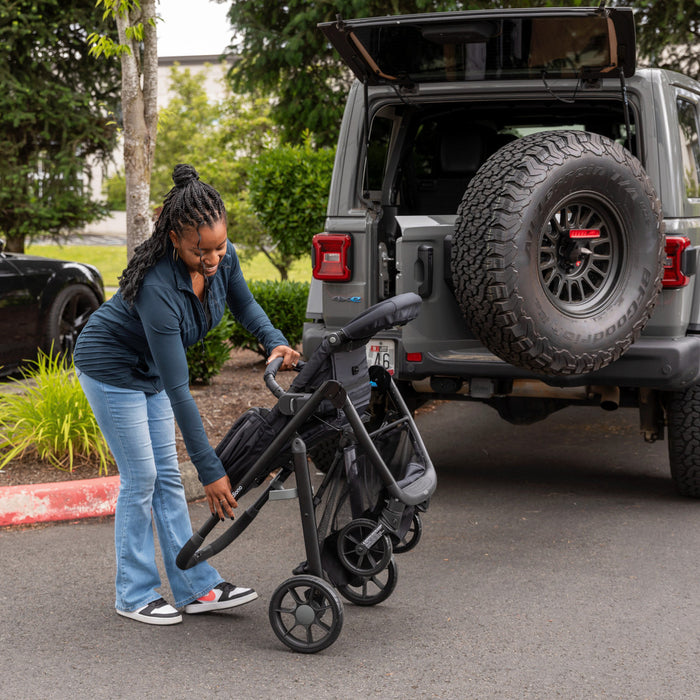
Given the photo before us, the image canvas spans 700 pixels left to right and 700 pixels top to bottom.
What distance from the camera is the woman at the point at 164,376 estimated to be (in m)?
3.28

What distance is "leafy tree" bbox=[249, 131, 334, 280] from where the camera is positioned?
968 cm

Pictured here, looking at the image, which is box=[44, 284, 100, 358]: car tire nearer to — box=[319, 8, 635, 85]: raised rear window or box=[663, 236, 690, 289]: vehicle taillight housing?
box=[319, 8, 635, 85]: raised rear window

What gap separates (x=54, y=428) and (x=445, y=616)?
9.25ft

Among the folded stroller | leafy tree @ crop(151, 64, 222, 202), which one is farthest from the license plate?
leafy tree @ crop(151, 64, 222, 202)

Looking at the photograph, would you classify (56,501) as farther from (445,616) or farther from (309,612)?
(445,616)

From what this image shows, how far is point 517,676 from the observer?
319cm

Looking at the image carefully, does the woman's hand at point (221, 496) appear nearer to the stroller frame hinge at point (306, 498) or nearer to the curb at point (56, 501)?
the stroller frame hinge at point (306, 498)

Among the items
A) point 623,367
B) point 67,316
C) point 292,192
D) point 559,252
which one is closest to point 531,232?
point 559,252

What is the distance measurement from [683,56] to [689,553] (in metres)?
8.82

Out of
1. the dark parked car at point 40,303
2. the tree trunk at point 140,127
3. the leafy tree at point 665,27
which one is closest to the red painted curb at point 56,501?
the tree trunk at point 140,127

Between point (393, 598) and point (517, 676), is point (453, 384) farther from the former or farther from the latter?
point (517, 676)

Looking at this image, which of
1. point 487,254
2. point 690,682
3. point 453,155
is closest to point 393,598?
point 690,682

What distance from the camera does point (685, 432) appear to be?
5.01 metres

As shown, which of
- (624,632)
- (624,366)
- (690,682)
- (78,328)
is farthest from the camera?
(78,328)
